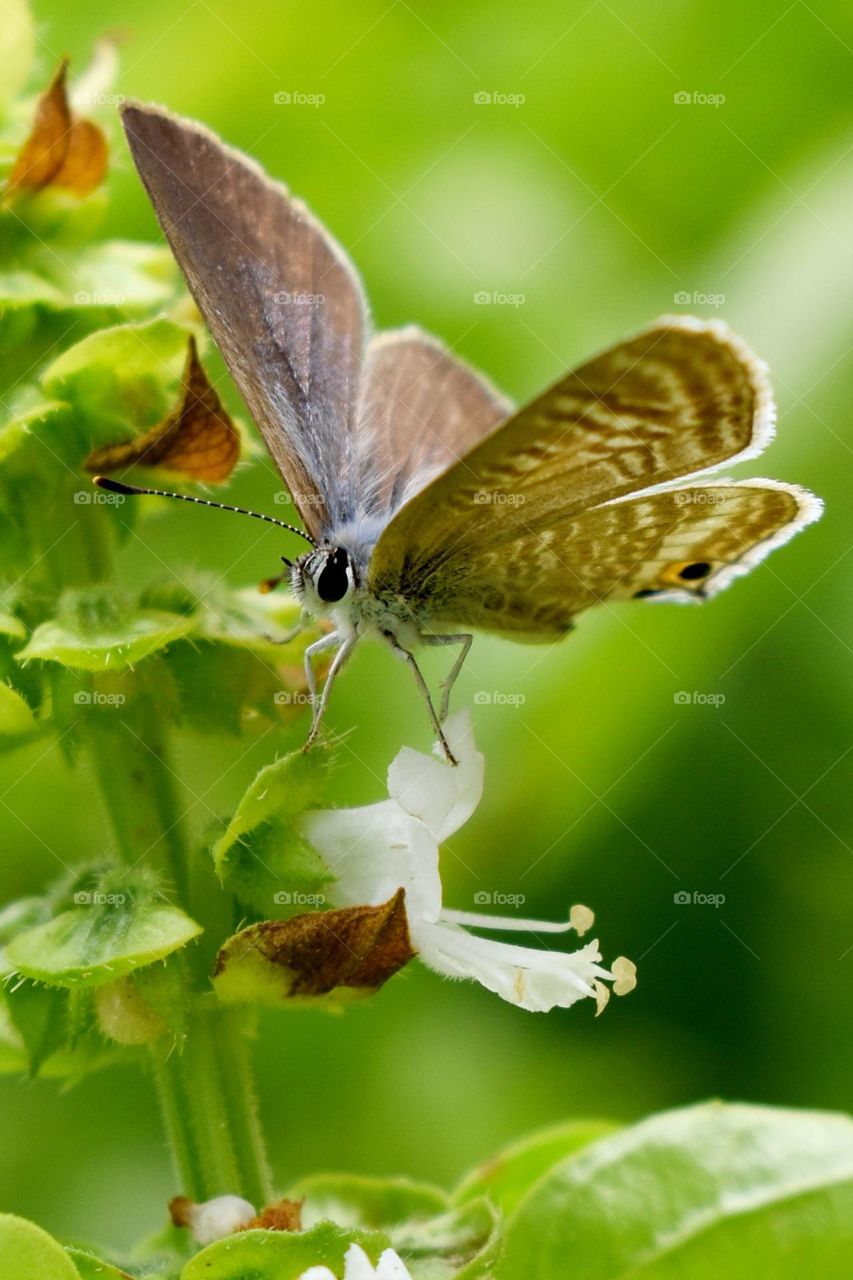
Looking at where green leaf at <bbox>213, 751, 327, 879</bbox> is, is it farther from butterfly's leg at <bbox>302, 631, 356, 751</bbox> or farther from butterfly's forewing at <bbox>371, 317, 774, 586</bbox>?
butterfly's forewing at <bbox>371, 317, 774, 586</bbox>

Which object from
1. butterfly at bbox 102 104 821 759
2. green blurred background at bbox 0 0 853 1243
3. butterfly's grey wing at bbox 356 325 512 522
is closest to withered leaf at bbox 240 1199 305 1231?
butterfly at bbox 102 104 821 759

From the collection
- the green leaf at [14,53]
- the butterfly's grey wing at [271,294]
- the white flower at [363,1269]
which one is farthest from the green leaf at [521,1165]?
the green leaf at [14,53]

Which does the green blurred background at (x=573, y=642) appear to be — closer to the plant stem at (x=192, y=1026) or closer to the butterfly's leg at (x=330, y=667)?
the butterfly's leg at (x=330, y=667)

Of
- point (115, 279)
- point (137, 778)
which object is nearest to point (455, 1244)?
point (137, 778)

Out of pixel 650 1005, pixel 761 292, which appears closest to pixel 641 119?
pixel 761 292

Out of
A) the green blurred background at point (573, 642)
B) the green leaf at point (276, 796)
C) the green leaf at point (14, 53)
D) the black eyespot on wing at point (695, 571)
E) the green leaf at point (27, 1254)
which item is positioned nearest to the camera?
the green leaf at point (27, 1254)

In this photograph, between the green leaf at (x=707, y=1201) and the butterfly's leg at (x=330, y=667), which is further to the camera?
the butterfly's leg at (x=330, y=667)

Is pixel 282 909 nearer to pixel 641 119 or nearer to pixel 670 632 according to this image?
pixel 670 632
